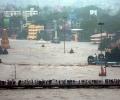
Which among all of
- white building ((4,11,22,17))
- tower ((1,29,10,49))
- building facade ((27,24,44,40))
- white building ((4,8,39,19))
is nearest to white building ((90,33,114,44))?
building facade ((27,24,44,40))

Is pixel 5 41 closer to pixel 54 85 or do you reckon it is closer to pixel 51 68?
pixel 51 68

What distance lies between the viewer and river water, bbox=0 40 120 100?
14.0 m

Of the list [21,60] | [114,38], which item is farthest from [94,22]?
[21,60]

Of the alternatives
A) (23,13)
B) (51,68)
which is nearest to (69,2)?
(23,13)

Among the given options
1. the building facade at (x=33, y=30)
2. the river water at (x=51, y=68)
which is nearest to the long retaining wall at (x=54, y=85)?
the river water at (x=51, y=68)

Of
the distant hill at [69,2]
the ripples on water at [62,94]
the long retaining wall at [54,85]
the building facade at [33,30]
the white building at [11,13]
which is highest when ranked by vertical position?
the distant hill at [69,2]

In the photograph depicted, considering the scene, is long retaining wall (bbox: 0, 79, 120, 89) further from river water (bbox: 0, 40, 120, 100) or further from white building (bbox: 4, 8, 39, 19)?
white building (bbox: 4, 8, 39, 19)

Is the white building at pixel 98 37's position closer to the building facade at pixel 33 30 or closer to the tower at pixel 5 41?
the building facade at pixel 33 30

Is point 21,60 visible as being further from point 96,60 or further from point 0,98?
point 0,98

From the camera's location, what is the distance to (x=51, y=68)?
2148cm

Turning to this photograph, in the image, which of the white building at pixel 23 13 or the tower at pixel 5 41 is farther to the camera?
the white building at pixel 23 13

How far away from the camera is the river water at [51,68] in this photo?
1405cm

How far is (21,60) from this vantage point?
24.4m

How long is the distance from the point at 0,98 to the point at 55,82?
273 centimetres
